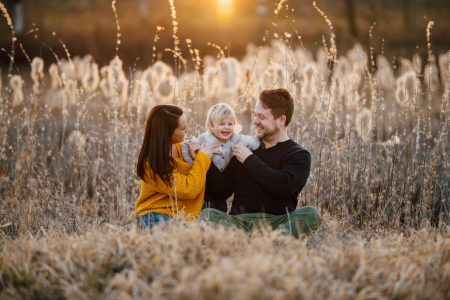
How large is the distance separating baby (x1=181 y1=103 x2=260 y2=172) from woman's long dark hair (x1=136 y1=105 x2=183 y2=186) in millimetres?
163

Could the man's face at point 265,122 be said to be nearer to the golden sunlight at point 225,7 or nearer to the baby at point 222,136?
the baby at point 222,136

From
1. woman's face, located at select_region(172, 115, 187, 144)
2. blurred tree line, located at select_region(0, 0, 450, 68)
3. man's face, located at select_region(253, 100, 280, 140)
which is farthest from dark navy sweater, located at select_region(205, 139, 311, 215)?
blurred tree line, located at select_region(0, 0, 450, 68)

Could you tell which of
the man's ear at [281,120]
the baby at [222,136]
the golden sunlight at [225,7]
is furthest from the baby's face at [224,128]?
the golden sunlight at [225,7]

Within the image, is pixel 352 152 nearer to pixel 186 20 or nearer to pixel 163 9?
pixel 186 20

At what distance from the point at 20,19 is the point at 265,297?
17.1 m

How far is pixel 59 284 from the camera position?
9.34 feet

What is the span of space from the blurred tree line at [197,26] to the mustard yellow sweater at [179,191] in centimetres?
1145

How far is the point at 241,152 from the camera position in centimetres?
382

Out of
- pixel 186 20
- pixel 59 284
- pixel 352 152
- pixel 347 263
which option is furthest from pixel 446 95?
pixel 186 20

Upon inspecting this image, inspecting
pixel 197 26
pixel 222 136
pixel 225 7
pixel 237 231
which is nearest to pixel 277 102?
pixel 222 136

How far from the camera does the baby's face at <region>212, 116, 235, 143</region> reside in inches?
152

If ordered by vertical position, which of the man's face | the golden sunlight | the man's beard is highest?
the golden sunlight

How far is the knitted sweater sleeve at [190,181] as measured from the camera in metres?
3.77

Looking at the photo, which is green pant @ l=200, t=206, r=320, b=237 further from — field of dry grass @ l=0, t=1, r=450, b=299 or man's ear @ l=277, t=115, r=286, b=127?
man's ear @ l=277, t=115, r=286, b=127
